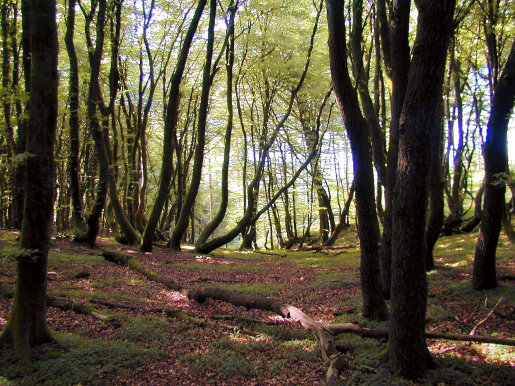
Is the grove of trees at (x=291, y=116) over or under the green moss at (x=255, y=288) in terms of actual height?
over

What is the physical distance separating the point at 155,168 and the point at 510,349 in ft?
107

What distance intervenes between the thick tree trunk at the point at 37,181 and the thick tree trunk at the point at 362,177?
4.10 metres

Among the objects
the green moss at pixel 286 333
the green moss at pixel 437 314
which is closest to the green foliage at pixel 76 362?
the green moss at pixel 286 333

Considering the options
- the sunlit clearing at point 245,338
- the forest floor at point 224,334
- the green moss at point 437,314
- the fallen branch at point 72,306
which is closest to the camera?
the forest floor at point 224,334

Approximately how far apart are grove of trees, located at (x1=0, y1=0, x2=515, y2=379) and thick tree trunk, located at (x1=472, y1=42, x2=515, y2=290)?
3 centimetres

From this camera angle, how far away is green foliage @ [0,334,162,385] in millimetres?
4094

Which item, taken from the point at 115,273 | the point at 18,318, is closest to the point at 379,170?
the point at 115,273

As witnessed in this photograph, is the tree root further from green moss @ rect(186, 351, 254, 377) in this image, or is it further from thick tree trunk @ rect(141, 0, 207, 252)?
thick tree trunk @ rect(141, 0, 207, 252)

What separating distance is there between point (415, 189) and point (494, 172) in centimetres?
433

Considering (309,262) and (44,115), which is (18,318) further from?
(309,262)

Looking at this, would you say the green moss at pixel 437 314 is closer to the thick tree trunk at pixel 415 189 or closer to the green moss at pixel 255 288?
the thick tree trunk at pixel 415 189

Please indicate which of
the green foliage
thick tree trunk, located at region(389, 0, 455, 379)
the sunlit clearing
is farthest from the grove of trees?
the sunlit clearing

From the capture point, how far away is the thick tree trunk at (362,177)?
6023 mm

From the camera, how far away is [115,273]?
9.92 meters
